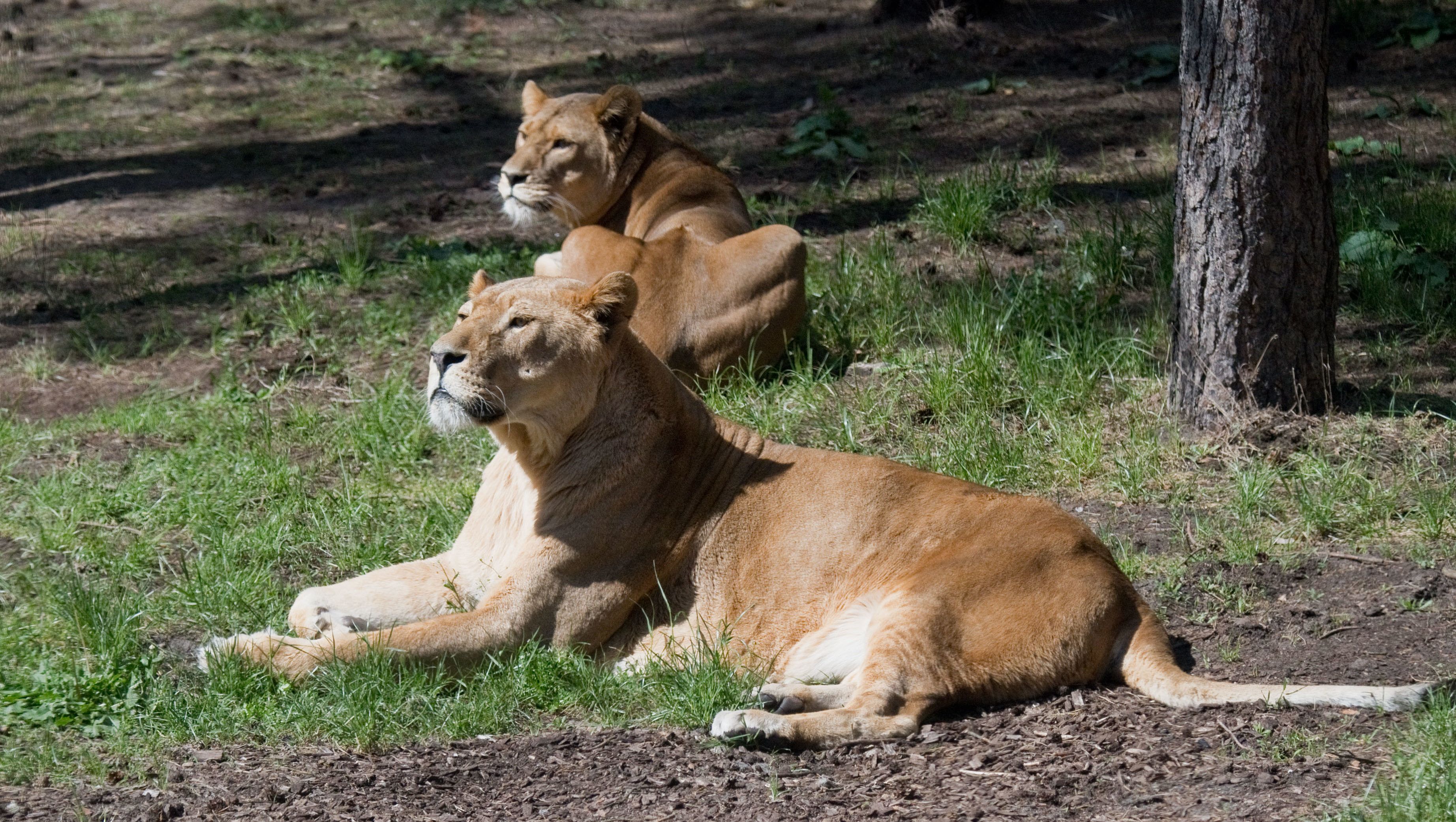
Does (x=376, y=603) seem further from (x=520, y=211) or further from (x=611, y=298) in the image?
(x=520, y=211)

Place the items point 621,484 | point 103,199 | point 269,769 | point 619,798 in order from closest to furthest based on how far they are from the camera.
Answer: point 619,798, point 269,769, point 621,484, point 103,199

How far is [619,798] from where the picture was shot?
4156 millimetres

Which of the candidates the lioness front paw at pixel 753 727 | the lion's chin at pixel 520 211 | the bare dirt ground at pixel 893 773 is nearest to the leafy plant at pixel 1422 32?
the lion's chin at pixel 520 211

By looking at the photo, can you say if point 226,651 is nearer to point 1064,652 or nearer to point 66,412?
point 1064,652

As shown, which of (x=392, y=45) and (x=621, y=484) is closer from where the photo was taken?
(x=621, y=484)

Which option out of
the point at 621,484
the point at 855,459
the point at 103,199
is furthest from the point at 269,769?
the point at 103,199

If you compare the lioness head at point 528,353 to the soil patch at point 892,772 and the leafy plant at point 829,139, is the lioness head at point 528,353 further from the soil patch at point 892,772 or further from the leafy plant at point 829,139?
the leafy plant at point 829,139

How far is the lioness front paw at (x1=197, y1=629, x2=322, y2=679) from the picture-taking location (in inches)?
194

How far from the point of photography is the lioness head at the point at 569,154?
8586 millimetres

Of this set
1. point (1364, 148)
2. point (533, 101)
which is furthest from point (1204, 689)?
point (1364, 148)

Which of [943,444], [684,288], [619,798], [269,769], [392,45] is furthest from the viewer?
[392,45]

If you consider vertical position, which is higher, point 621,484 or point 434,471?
point 621,484

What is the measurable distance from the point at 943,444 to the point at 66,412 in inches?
182

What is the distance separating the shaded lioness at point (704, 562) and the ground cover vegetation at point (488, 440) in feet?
0.66
